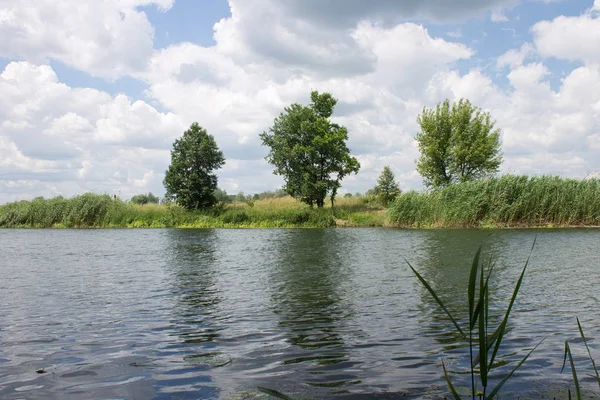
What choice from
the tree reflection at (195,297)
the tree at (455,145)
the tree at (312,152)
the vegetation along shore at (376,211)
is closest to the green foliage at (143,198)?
the vegetation along shore at (376,211)

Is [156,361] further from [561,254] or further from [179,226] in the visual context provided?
[179,226]

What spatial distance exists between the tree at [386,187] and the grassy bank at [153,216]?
2828 millimetres

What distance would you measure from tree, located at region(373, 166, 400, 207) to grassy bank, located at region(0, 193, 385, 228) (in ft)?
9.28

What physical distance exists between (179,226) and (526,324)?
148ft

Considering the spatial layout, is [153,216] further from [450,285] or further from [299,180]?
[450,285]

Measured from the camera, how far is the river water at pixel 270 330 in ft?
16.3

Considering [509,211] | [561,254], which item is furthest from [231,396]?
[509,211]

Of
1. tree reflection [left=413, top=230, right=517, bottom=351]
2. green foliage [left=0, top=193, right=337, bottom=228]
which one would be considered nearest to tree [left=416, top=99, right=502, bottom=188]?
green foliage [left=0, top=193, right=337, bottom=228]

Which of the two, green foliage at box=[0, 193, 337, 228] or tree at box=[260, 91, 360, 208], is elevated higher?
tree at box=[260, 91, 360, 208]

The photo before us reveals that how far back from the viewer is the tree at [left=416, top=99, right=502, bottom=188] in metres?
52.1

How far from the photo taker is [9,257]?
18.9 metres

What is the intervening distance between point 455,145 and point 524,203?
18.7 m

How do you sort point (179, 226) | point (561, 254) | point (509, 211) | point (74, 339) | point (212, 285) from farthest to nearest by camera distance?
1. point (179, 226)
2. point (509, 211)
3. point (561, 254)
4. point (212, 285)
5. point (74, 339)

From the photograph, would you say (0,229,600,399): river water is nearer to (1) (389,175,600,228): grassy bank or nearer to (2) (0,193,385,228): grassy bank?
(1) (389,175,600,228): grassy bank
